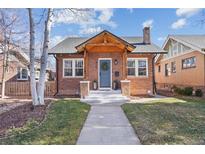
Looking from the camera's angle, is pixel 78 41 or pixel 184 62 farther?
pixel 184 62

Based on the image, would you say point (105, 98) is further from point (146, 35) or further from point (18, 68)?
point (18, 68)

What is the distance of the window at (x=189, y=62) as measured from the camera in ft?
63.4

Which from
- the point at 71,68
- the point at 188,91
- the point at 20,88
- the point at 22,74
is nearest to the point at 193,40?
the point at 188,91

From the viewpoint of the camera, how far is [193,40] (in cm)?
1967

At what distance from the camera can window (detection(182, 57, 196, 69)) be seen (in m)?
19.3

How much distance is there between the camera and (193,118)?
908cm

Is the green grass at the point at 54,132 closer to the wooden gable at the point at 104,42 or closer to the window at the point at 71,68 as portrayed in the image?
the wooden gable at the point at 104,42

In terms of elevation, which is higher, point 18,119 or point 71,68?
point 71,68

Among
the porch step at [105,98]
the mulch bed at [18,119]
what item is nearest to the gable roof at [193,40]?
the porch step at [105,98]

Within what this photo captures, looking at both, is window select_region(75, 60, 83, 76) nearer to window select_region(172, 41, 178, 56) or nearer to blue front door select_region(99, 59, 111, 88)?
blue front door select_region(99, 59, 111, 88)

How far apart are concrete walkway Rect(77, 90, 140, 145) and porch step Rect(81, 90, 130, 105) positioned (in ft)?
14.6

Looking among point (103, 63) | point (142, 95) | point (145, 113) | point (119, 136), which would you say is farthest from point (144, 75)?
point (119, 136)

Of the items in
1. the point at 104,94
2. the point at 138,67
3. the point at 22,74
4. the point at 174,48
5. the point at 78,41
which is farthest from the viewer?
the point at 22,74
